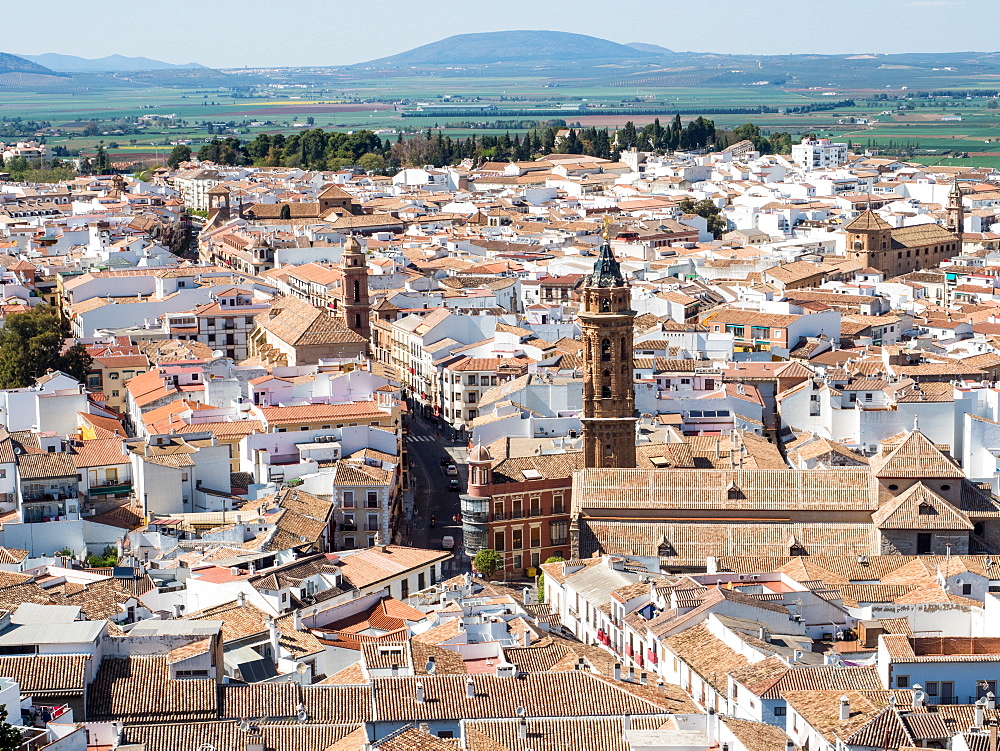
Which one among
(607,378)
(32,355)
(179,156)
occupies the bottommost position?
(32,355)

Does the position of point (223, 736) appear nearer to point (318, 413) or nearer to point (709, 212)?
point (318, 413)

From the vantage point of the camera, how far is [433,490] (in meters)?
35.2

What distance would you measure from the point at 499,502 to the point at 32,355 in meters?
15.5

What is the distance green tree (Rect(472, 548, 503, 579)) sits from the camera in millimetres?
29031

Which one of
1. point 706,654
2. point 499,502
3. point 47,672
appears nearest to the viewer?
point 47,672

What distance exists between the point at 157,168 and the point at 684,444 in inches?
3081

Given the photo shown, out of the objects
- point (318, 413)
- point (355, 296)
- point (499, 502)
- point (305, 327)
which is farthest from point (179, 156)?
point (499, 502)

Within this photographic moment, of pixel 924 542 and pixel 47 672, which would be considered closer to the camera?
pixel 47 672

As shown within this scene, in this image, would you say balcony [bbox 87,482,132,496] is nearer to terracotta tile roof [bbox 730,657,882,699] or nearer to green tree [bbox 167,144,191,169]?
terracotta tile roof [bbox 730,657,882,699]

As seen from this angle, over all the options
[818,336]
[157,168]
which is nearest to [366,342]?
[818,336]

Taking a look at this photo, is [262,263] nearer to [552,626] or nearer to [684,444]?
[684,444]

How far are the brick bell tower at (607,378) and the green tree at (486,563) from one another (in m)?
2.32

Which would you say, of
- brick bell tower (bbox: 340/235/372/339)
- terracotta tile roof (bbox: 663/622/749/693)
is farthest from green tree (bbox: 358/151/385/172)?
terracotta tile roof (bbox: 663/622/749/693)

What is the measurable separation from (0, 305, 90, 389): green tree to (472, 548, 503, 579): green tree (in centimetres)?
1438
